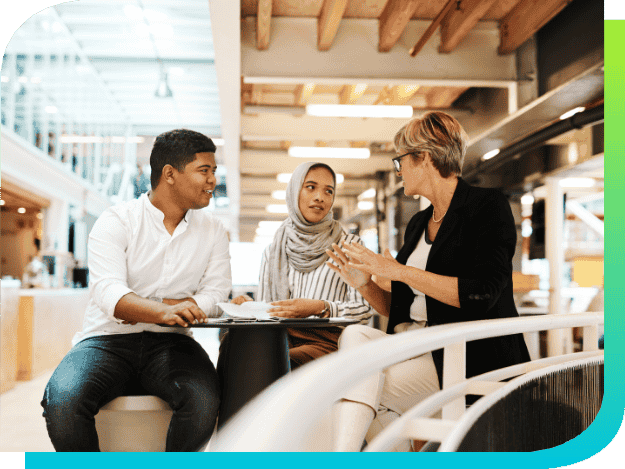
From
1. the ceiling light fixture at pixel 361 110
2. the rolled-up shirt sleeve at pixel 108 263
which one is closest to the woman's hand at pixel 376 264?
the rolled-up shirt sleeve at pixel 108 263

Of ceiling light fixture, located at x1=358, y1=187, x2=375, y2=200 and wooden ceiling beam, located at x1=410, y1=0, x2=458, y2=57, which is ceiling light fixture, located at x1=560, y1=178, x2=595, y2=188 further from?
wooden ceiling beam, located at x1=410, y1=0, x2=458, y2=57

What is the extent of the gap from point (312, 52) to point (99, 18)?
218cm

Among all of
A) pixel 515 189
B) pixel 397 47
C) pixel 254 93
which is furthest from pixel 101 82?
pixel 515 189

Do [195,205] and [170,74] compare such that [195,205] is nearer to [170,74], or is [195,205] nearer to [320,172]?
[320,172]

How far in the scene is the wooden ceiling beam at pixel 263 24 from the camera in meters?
3.66

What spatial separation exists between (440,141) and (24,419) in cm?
338

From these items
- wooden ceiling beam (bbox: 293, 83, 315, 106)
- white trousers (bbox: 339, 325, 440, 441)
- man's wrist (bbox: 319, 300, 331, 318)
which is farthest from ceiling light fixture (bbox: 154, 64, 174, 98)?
white trousers (bbox: 339, 325, 440, 441)

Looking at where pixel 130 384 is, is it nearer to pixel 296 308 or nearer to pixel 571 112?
pixel 296 308

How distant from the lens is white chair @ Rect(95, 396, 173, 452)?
2029 mm

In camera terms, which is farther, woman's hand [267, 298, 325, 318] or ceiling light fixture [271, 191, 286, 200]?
ceiling light fixture [271, 191, 286, 200]

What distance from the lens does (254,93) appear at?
579 centimetres

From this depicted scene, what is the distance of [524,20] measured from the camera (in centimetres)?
398

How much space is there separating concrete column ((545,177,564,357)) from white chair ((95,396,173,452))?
16.2 feet

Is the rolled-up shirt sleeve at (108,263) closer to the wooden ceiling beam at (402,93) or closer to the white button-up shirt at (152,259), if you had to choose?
the white button-up shirt at (152,259)
